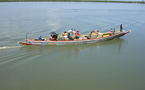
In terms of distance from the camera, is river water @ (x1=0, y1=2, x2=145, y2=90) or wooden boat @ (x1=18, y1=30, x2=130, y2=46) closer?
river water @ (x1=0, y1=2, x2=145, y2=90)

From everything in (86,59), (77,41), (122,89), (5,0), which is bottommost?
(122,89)

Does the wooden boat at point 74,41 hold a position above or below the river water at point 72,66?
above

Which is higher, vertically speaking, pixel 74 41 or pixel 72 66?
pixel 74 41

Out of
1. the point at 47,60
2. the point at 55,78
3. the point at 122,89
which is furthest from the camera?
the point at 47,60

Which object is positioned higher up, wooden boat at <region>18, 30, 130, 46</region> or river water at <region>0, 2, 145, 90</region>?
wooden boat at <region>18, 30, 130, 46</region>

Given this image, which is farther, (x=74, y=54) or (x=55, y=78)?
(x=74, y=54)

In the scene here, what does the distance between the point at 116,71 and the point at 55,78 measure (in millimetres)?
3617

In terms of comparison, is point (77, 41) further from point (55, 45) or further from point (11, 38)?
point (11, 38)

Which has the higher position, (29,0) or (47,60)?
(29,0)

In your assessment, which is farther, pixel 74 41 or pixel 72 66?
pixel 74 41

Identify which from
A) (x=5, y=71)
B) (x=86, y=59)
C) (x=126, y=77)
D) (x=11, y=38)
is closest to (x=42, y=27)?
(x=11, y=38)

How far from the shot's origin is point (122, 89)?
9266mm

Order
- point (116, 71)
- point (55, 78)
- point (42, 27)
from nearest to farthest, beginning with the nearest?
point (55, 78) < point (116, 71) < point (42, 27)

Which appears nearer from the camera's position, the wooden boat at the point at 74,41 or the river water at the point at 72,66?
the river water at the point at 72,66
